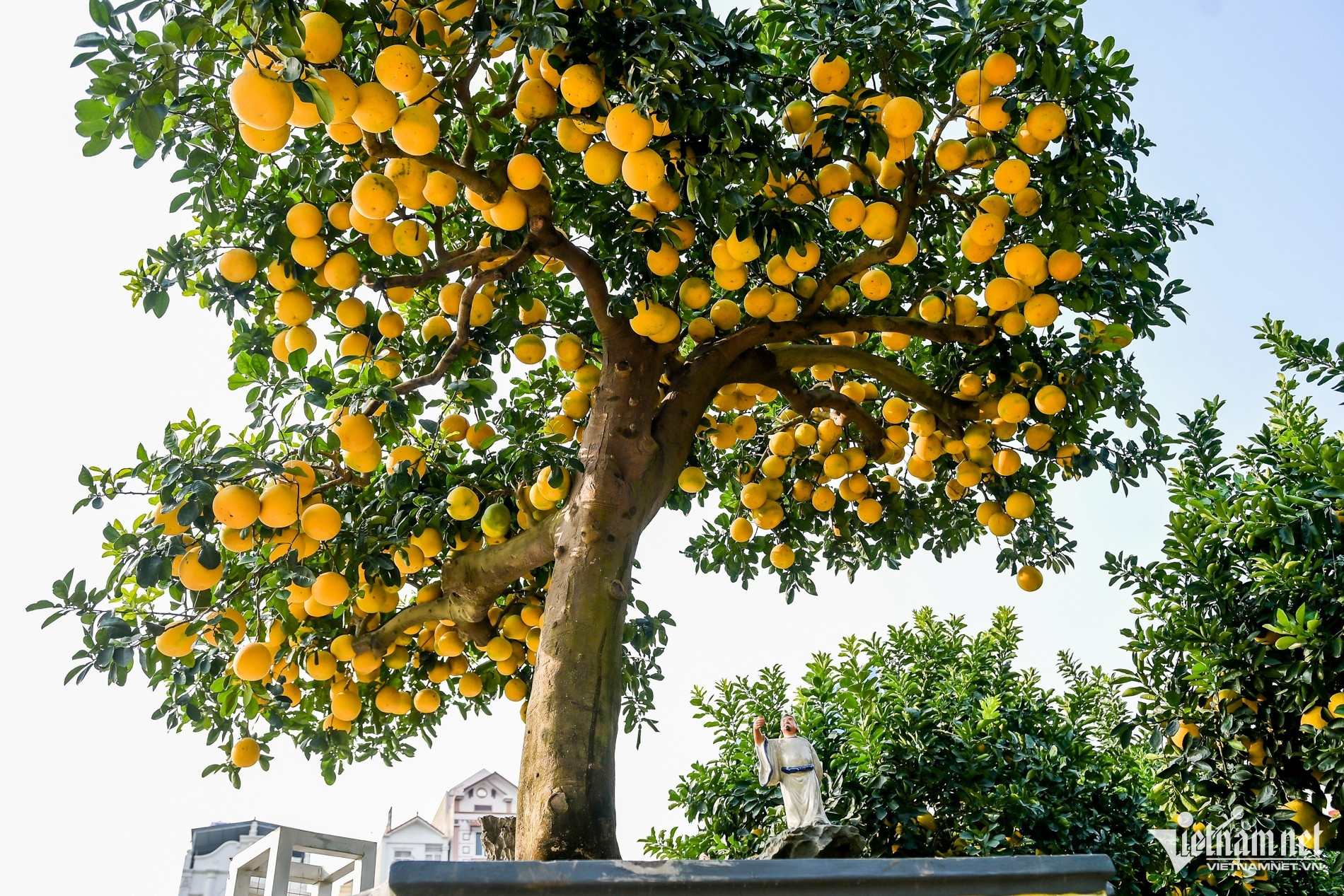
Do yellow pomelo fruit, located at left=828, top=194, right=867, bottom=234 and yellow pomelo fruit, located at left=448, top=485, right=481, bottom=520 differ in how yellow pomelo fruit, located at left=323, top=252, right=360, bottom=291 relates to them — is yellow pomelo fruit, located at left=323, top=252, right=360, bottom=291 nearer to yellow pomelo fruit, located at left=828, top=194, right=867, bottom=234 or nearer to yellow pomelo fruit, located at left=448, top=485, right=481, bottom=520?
yellow pomelo fruit, located at left=448, top=485, right=481, bottom=520

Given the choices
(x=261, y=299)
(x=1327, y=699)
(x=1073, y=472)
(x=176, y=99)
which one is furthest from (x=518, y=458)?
(x=1327, y=699)

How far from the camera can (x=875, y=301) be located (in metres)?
3.88

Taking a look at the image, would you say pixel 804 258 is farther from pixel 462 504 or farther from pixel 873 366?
pixel 462 504

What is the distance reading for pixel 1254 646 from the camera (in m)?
3.45

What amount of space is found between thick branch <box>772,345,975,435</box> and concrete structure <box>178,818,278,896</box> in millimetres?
6319

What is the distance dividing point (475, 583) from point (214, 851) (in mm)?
6201

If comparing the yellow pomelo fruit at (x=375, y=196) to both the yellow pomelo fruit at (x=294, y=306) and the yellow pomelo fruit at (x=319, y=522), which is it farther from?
the yellow pomelo fruit at (x=319, y=522)

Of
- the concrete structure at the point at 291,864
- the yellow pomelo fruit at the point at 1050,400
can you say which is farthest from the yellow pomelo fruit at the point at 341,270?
the yellow pomelo fruit at the point at 1050,400

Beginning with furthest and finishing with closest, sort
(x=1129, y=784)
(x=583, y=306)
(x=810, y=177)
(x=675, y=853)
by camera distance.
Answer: (x=1129, y=784), (x=675, y=853), (x=583, y=306), (x=810, y=177)

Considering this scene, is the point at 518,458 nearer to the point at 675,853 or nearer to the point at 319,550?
the point at 319,550

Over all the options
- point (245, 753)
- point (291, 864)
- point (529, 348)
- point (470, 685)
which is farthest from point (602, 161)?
point (291, 864)

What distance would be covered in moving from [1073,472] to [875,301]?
3.60ft

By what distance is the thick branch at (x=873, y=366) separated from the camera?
3363 mm

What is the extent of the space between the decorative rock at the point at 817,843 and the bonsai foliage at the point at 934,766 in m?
1.52
